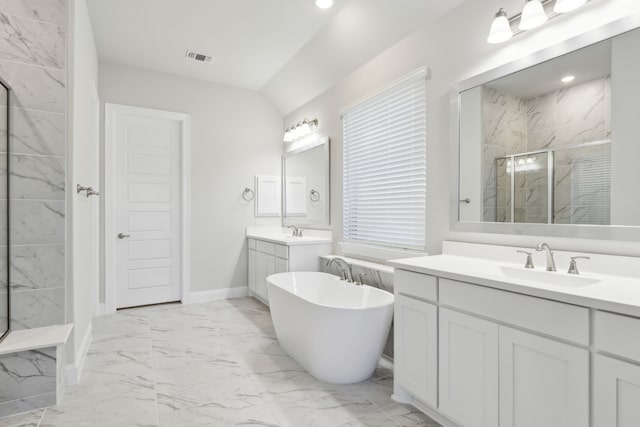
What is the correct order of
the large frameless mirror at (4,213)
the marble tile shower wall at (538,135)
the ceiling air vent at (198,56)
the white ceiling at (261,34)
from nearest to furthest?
the marble tile shower wall at (538,135), the large frameless mirror at (4,213), the white ceiling at (261,34), the ceiling air vent at (198,56)

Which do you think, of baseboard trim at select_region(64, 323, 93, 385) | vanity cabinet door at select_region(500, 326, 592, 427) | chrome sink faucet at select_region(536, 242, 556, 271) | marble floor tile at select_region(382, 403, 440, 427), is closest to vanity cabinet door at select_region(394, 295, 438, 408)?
marble floor tile at select_region(382, 403, 440, 427)

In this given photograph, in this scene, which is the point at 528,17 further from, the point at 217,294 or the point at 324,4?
the point at 217,294

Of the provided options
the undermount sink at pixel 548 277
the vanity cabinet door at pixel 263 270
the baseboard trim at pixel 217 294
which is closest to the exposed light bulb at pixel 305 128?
the vanity cabinet door at pixel 263 270

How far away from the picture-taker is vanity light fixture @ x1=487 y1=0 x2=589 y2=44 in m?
1.58

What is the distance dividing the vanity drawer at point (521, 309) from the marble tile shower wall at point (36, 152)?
238 centimetres

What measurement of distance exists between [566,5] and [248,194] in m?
3.71

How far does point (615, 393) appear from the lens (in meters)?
1.08

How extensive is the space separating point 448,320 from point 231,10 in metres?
2.90

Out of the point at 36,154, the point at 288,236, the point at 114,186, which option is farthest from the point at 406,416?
the point at 114,186

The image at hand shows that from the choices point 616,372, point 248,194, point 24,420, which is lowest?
point 24,420

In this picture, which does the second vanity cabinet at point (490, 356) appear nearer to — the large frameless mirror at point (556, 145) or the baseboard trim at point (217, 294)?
the large frameless mirror at point (556, 145)

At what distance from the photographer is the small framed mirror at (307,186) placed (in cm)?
366

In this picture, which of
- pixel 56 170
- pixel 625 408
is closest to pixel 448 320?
pixel 625 408

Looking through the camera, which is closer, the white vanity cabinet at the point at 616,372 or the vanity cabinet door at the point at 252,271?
the white vanity cabinet at the point at 616,372
